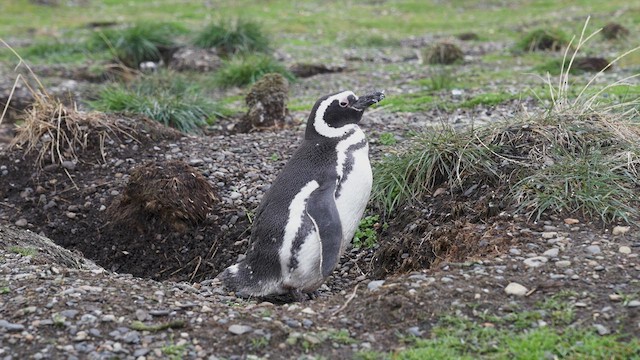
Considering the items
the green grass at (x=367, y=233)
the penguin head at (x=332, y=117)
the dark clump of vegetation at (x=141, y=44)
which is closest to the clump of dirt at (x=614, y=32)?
the dark clump of vegetation at (x=141, y=44)

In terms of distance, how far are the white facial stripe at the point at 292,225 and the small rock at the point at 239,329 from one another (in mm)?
796

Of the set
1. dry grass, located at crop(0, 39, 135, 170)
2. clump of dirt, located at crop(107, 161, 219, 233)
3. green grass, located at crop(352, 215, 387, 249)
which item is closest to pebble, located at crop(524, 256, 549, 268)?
green grass, located at crop(352, 215, 387, 249)

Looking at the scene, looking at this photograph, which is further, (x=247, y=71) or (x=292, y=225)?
(x=247, y=71)

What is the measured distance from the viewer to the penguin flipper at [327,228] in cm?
404

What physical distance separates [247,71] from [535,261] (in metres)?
5.83

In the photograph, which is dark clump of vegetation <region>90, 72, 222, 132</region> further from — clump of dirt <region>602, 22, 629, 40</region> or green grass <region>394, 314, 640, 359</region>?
clump of dirt <region>602, 22, 629, 40</region>

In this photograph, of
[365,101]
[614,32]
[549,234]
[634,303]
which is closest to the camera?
[634,303]

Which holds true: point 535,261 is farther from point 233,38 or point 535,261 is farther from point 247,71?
point 233,38

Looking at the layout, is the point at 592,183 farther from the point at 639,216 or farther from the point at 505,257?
the point at 505,257

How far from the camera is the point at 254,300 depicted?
14.1ft

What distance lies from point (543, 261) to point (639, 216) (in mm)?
738

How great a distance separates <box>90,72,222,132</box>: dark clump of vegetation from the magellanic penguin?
2590 mm

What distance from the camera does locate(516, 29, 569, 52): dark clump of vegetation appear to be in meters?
10.4

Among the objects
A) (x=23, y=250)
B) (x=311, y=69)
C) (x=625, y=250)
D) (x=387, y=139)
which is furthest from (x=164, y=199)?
(x=311, y=69)
